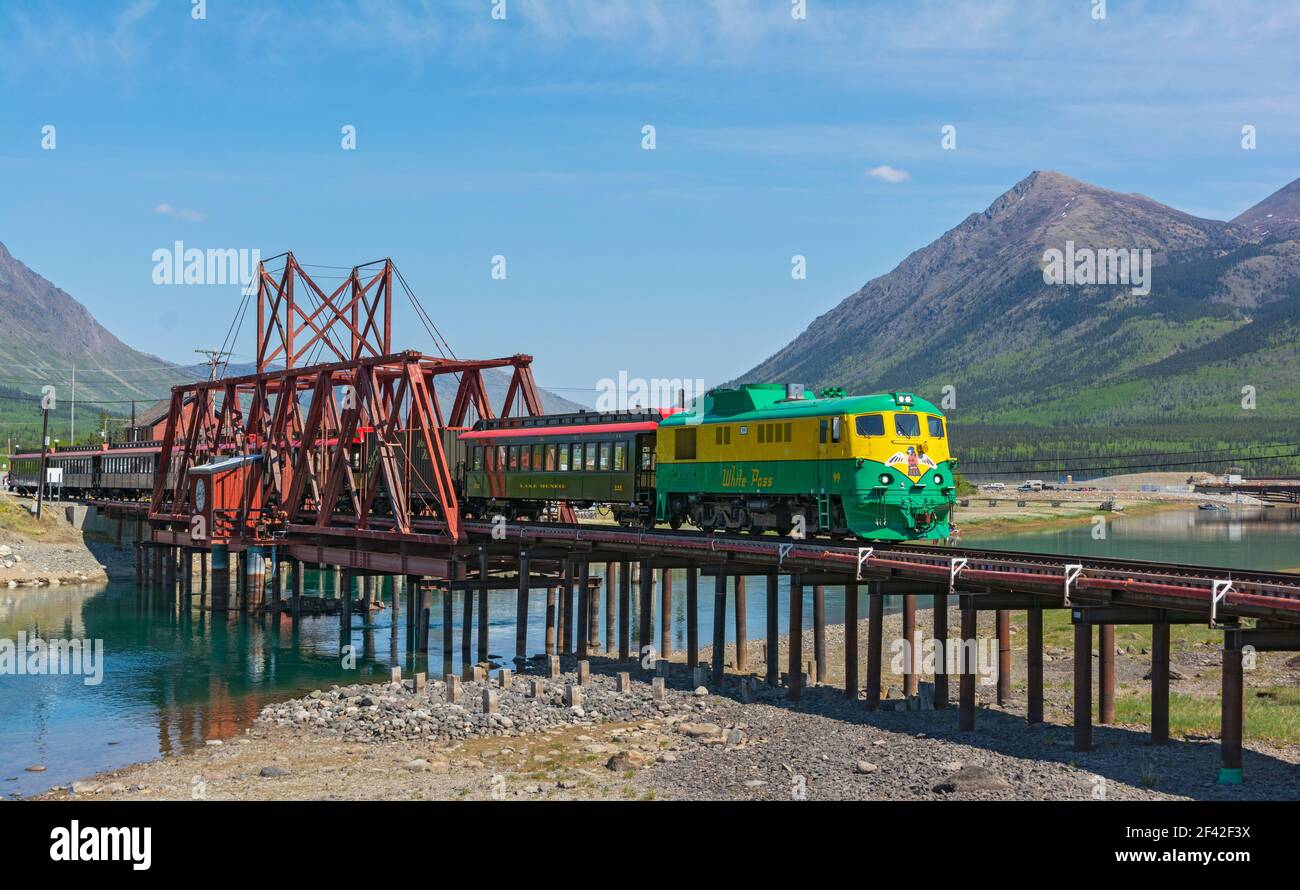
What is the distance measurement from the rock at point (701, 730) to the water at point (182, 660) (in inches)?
601

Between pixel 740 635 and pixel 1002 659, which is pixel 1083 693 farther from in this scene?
pixel 740 635

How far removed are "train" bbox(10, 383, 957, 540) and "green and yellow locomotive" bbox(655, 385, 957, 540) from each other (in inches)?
Result: 1.7

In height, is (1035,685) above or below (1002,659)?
above

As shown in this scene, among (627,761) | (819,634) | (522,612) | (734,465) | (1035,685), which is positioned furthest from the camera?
(522,612)

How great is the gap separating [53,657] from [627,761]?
3480 centimetres

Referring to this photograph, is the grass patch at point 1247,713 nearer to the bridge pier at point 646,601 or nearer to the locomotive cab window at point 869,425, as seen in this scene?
the locomotive cab window at point 869,425

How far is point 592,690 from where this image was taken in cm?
3991

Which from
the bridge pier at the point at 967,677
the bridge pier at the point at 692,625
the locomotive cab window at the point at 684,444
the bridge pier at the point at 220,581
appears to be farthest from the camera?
the bridge pier at the point at 220,581

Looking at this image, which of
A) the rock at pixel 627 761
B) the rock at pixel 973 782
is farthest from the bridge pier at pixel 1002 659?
the rock at pixel 627 761

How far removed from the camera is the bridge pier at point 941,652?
35.8m

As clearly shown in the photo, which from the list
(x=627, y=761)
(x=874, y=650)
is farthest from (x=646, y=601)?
(x=627, y=761)

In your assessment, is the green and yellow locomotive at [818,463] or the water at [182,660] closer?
the green and yellow locomotive at [818,463]

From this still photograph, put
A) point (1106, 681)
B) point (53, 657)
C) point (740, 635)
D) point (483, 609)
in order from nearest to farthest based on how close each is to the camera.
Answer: point (1106, 681) < point (740, 635) < point (483, 609) < point (53, 657)

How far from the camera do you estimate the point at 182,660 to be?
180 ft
